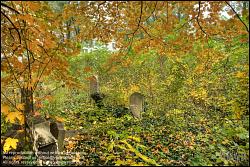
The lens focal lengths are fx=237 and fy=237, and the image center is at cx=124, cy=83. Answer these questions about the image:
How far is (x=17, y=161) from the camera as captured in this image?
12.9 ft

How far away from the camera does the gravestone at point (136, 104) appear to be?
823 centimetres

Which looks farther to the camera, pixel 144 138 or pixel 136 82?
pixel 136 82

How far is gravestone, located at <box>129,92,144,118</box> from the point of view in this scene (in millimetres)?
8231

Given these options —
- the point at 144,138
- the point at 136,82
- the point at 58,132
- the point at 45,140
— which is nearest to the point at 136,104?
the point at 144,138

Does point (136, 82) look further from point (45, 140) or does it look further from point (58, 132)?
point (45, 140)

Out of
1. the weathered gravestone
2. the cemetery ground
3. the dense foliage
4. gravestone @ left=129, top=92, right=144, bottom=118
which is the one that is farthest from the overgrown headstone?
gravestone @ left=129, top=92, right=144, bottom=118

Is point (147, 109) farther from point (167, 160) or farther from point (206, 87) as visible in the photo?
point (167, 160)

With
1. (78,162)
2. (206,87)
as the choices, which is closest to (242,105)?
→ (78,162)

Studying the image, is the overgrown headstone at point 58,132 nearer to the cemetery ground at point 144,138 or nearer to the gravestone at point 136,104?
the cemetery ground at point 144,138

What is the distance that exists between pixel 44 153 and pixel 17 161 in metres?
0.47

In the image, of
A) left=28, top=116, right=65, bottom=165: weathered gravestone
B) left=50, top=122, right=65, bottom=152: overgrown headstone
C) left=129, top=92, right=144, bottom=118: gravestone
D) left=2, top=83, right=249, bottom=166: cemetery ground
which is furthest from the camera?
left=129, top=92, right=144, bottom=118: gravestone

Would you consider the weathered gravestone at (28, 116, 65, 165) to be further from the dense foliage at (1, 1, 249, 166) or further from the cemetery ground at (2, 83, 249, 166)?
the dense foliage at (1, 1, 249, 166)

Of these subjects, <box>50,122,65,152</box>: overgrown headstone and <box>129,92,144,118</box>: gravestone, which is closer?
<box>50,122,65,152</box>: overgrown headstone

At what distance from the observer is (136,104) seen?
8.47 metres
